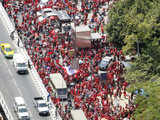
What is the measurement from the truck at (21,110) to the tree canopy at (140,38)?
434 inches

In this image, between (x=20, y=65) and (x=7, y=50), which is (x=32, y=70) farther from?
(x=7, y=50)

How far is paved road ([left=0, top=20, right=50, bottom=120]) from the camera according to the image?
78875 mm

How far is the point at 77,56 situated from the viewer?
90125 millimetres

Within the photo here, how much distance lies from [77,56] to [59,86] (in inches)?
356

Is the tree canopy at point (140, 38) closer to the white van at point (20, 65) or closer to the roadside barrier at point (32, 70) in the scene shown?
the roadside barrier at point (32, 70)

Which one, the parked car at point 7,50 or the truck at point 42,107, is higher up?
the parked car at point 7,50

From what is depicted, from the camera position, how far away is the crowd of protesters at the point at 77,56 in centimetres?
→ 7906

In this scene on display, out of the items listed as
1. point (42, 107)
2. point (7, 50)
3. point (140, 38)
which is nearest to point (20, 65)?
point (7, 50)

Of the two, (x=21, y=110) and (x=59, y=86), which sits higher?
(x=59, y=86)

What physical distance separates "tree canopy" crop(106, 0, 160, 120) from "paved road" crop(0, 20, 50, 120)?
1041cm

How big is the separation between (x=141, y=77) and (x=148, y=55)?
11.2ft

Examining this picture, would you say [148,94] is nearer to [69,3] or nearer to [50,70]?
[50,70]

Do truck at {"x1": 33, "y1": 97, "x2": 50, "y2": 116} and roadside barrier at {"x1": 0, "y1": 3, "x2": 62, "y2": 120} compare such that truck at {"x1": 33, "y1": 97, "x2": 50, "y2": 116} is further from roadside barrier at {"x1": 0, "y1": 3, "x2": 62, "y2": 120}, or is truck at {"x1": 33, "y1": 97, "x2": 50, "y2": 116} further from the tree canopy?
the tree canopy

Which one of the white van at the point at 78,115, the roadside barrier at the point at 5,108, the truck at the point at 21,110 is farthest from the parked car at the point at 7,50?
the white van at the point at 78,115
